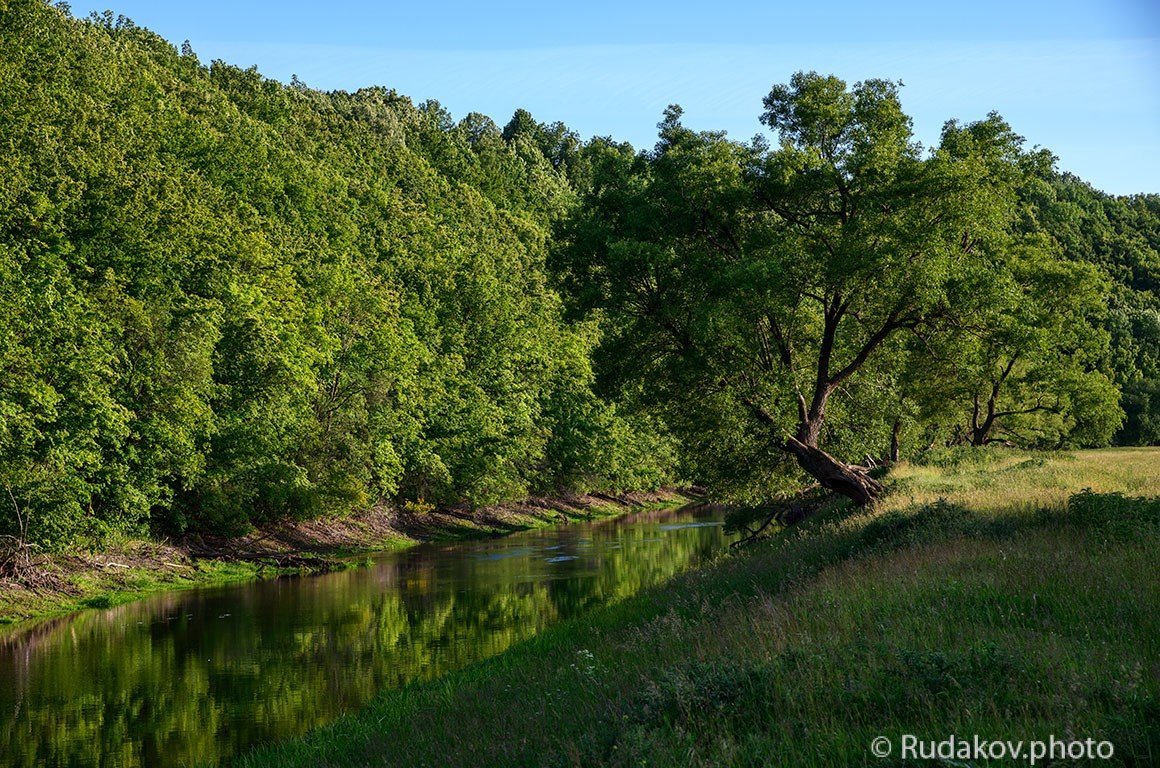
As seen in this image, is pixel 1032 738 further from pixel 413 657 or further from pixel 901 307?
pixel 901 307

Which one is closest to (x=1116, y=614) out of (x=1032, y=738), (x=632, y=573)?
(x=1032, y=738)

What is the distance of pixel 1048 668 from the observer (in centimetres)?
780

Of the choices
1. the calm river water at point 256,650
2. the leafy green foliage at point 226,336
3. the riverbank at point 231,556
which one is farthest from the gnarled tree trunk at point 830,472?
the riverbank at point 231,556

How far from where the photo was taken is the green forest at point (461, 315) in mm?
26000

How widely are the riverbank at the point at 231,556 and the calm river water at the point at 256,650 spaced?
4.42 feet

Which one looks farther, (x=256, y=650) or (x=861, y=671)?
(x=256, y=650)

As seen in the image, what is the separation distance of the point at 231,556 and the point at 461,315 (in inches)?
1287

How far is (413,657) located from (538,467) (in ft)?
159

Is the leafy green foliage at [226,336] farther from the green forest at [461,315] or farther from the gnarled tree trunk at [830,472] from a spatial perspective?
the gnarled tree trunk at [830,472]

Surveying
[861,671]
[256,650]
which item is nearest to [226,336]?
[256,650]

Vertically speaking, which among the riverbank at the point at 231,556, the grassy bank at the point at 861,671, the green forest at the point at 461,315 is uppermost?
the green forest at the point at 461,315

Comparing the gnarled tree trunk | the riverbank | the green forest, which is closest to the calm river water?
the riverbank

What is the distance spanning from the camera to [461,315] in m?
69.2

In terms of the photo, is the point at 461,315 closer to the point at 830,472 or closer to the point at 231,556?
the point at 231,556
